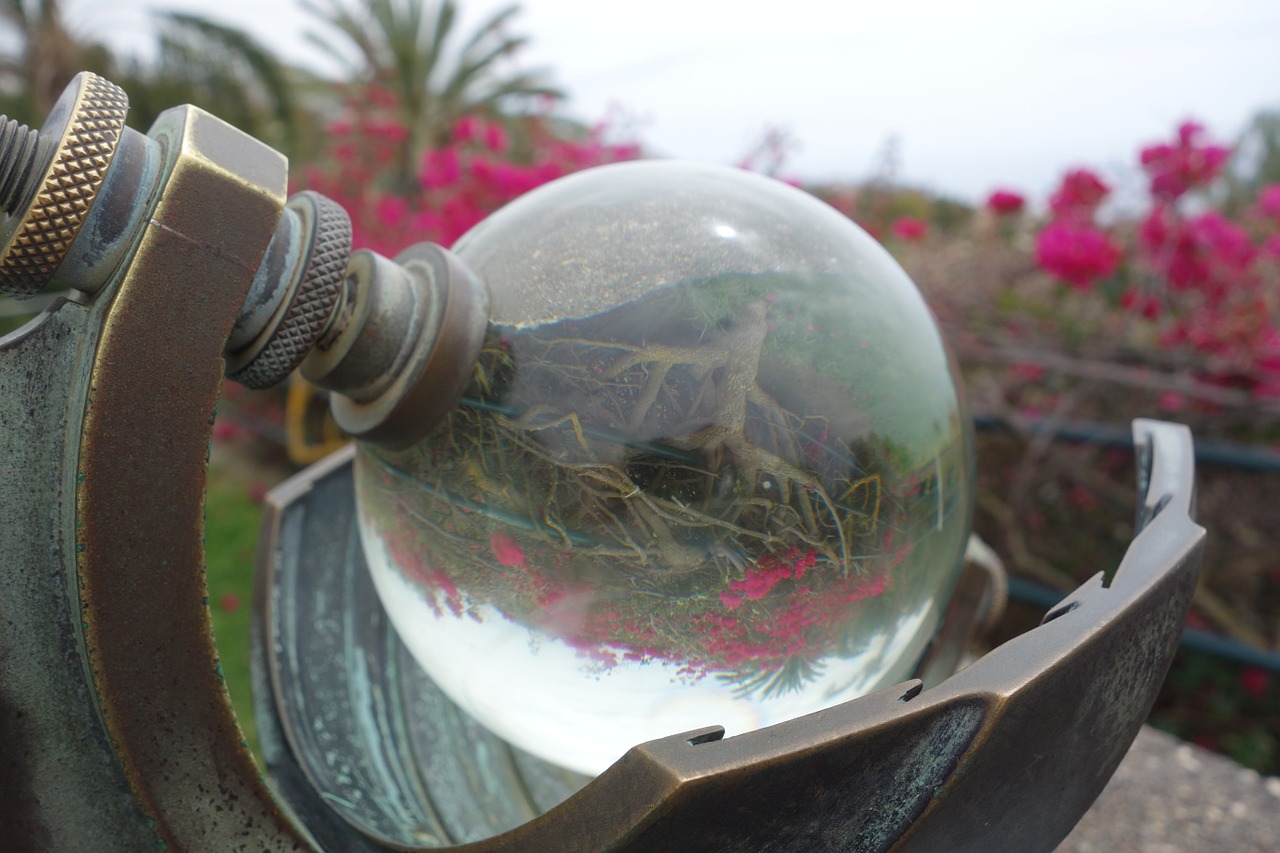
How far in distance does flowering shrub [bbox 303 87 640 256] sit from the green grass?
2185 millimetres

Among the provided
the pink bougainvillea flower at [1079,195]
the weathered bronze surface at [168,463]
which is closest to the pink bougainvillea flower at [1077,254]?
the pink bougainvillea flower at [1079,195]

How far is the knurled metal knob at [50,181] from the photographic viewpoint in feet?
3.57

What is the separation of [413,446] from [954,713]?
79cm

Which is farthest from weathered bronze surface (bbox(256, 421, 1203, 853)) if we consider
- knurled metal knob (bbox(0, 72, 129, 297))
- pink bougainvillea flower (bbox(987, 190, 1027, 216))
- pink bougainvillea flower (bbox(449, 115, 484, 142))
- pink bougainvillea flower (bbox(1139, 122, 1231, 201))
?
pink bougainvillea flower (bbox(449, 115, 484, 142))

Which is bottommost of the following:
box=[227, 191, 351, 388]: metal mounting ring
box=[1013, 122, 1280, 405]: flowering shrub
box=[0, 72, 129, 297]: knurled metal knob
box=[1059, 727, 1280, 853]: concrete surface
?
box=[1059, 727, 1280, 853]: concrete surface

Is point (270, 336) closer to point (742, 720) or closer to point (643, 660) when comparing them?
point (643, 660)

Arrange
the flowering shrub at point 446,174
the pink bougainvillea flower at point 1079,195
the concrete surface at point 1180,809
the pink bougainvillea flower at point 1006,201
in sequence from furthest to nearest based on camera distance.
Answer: the pink bougainvillea flower at point 1006,201 < the flowering shrub at point 446,174 < the pink bougainvillea flower at point 1079,195 < the concrete surface at point 1180,809

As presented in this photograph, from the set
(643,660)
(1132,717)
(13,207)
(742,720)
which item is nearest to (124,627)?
(13,207)

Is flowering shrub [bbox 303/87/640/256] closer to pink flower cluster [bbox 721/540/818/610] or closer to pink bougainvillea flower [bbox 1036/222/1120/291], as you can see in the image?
pink bougainvillea flower [bbox 1036/222/1120/291]

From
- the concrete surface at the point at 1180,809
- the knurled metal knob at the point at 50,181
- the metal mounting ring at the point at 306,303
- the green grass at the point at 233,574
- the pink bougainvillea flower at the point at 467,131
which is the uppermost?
the knurled metal knob at the point at 50,181

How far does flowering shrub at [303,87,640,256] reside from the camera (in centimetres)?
548

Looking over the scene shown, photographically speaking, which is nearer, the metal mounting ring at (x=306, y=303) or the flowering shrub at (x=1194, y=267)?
the metal mounting ring at (x=306, y=303)

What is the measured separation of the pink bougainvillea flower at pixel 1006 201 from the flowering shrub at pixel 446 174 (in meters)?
2.30

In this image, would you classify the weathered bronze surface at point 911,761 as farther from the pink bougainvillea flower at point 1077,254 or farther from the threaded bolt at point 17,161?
the pink bougainvillea flower at point 1077,254
